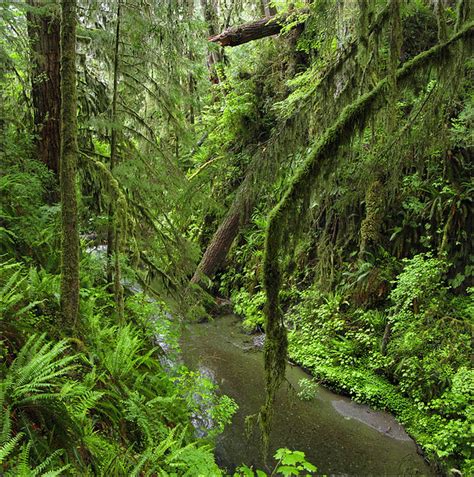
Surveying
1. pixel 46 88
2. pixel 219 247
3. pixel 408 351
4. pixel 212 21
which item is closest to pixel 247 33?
pixel 212 21

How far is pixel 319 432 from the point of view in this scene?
579 centimetres

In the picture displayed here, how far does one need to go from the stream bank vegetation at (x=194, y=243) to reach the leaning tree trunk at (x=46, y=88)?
30 millimetres

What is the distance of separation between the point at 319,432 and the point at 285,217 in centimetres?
454

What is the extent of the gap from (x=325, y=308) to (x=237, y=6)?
443 inches

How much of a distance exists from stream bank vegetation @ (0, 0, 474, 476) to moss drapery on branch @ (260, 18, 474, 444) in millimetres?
13

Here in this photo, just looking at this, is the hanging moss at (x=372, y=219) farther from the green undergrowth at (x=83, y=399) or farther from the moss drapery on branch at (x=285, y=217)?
the moss drapery on branch at (x=285, y=217)

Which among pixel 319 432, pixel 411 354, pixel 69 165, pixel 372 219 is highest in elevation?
pixel 69 165

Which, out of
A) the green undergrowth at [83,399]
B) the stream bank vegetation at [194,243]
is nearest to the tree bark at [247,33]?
the stream bank vegetation at [194,243]

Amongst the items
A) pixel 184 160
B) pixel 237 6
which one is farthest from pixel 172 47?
pixel 237 6

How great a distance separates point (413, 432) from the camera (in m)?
5.52

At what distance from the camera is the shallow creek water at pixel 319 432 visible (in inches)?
201

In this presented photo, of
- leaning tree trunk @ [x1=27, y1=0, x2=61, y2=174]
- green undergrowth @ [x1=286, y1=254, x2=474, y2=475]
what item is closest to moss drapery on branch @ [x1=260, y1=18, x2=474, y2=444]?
green undergrowth @ [x1=286, y1=254, x2=474, y2=475]

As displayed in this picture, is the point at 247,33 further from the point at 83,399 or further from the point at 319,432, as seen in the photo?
the point at 83,399

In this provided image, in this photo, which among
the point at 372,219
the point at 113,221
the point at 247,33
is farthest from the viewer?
the point at 247,33
